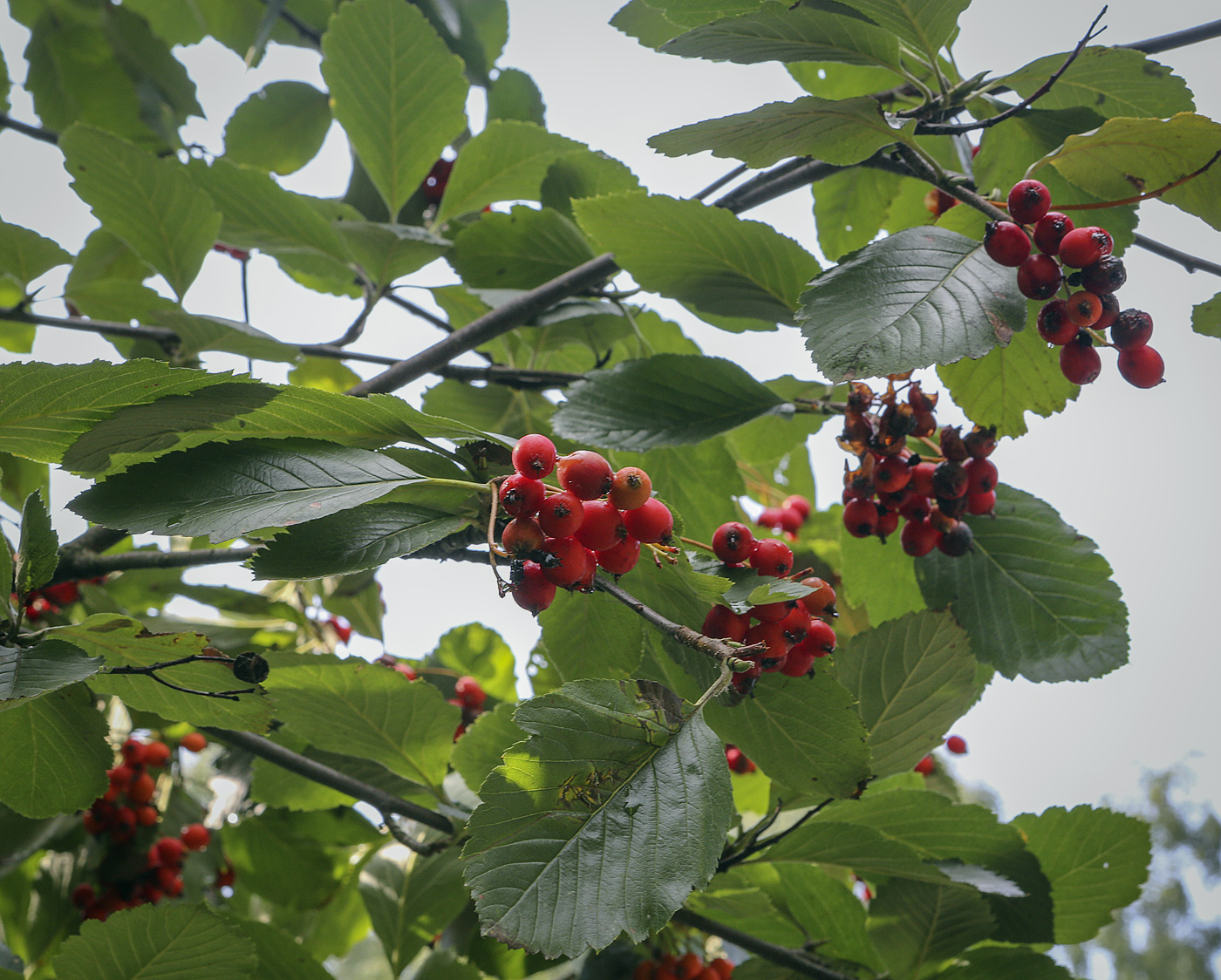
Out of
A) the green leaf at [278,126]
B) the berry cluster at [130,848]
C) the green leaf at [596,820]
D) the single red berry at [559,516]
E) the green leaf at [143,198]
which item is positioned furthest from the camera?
the green leaf at [278,126]

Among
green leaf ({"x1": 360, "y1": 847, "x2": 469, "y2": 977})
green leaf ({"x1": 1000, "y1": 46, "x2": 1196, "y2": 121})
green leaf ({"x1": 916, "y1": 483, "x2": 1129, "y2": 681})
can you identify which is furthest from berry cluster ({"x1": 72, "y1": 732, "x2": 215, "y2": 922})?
green leaf ({"x1": 1000, "y1": 46, "x2": 1196, "y2": 121})

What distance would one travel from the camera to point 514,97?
83.7 inches

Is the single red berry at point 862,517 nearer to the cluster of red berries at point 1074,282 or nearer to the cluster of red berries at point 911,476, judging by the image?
the cluster of red berries at point 911,476

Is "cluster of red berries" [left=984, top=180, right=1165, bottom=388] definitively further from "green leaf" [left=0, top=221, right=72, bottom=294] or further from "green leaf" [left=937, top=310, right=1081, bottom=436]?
"green leaf" [left=0, top=221, right=72, bottom=294]

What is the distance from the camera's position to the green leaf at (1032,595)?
4.16ft

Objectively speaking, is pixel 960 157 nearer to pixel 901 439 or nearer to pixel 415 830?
pixel 901 439

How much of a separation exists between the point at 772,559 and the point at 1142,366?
1.83ft

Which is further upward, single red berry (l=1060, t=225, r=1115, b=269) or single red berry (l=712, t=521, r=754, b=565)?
single red berry (l=1060, t=225, r=1115, b=269)

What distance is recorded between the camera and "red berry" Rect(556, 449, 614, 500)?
0.85 m

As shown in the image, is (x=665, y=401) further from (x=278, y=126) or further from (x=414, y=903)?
(x=278, y=126)

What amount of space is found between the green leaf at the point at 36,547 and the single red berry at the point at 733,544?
2.50 ft

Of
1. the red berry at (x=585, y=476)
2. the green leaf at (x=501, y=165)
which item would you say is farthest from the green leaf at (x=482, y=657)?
the red berry at (x=585, y=476)

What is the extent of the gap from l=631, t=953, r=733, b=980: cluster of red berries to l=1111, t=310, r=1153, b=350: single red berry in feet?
4.01

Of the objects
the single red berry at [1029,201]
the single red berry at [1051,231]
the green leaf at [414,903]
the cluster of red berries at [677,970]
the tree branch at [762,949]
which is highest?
the single red berry at [1029,201]
